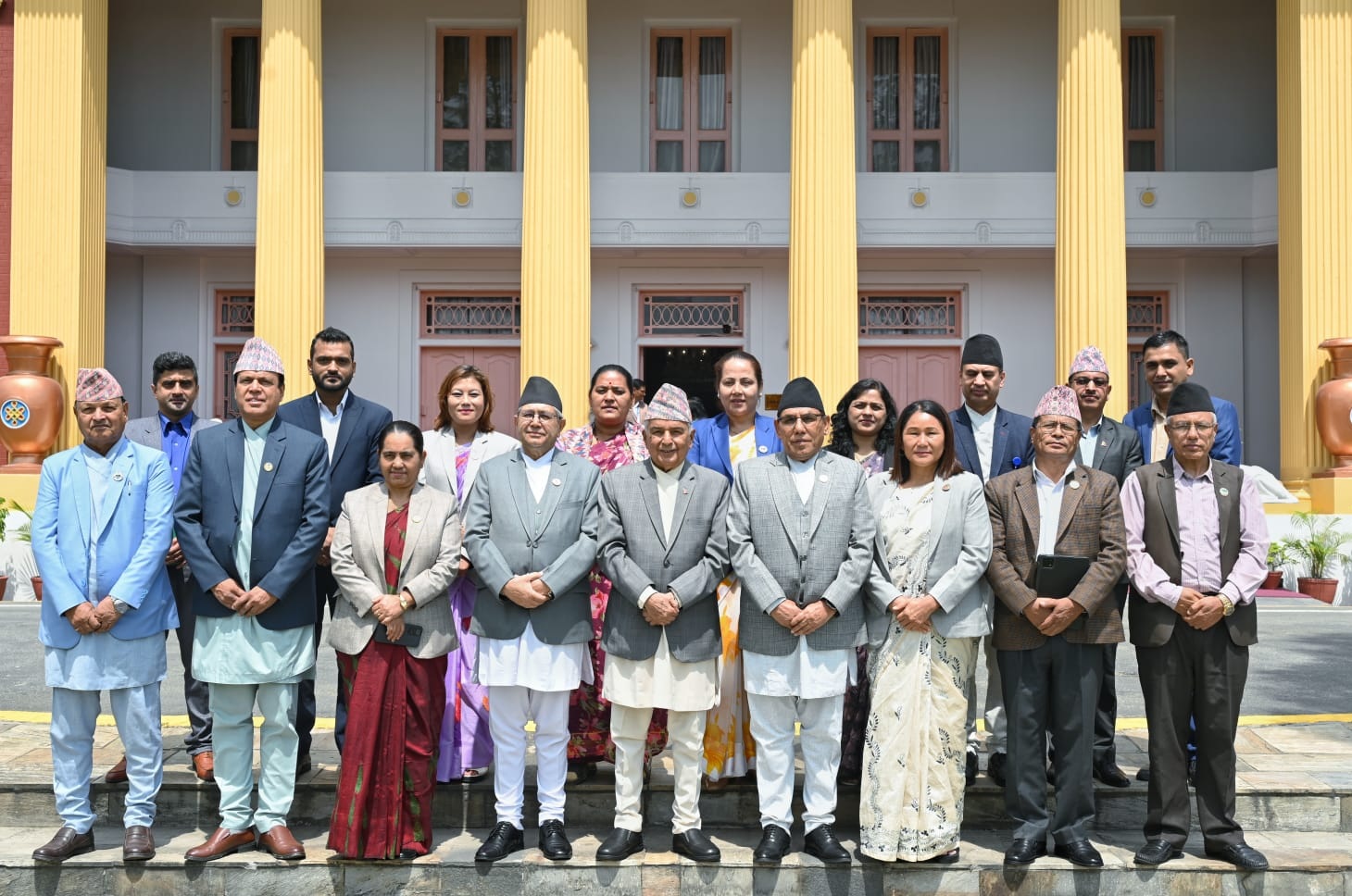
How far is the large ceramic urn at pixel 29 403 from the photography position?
13.6 m

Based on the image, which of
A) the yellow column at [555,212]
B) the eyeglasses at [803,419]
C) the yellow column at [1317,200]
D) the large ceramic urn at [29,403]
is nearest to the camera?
the eyeglasses at [803,419]

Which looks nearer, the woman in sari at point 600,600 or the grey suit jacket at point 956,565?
the grey suit jacket at point 956,565

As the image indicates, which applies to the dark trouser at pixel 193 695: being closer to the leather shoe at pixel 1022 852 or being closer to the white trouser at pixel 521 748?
the white trouser at pixel 521 748

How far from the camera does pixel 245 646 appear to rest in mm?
5141

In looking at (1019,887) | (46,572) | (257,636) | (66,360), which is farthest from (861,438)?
(66,360)

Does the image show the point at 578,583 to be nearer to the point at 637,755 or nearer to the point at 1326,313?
the point at 637,755

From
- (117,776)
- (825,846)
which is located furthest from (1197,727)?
(117,776)

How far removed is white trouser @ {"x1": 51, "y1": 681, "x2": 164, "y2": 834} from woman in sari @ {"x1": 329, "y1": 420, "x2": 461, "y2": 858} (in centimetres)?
82

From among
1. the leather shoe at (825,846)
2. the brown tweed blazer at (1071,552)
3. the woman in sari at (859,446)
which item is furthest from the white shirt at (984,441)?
the leather shoe at (825,846)

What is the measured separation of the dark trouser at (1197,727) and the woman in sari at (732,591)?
5.71 ft

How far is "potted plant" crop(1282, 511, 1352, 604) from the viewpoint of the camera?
12602mm

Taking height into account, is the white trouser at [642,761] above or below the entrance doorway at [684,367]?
below

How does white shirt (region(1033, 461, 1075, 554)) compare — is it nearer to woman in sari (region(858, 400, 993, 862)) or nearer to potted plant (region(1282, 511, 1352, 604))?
woman in sari (region(858, 400, 993, 862))

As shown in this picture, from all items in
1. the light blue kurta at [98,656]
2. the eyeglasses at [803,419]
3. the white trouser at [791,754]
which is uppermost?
the eyeglasses at [803,419]
